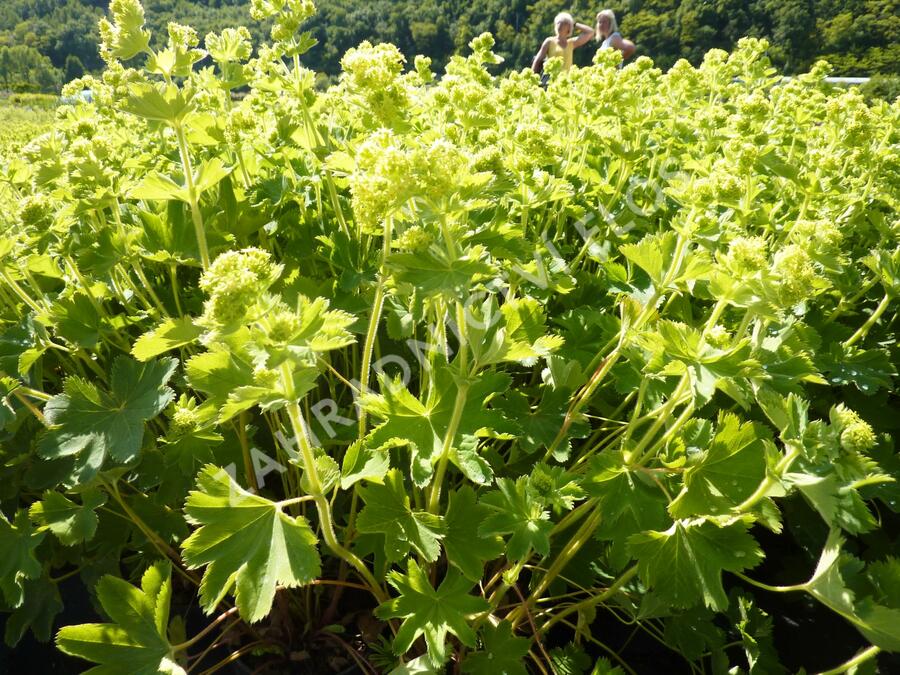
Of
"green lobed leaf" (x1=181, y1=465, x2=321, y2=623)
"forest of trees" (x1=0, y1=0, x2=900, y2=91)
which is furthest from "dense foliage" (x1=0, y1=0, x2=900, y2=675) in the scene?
"forest of trees" (x1=0, y1=0, x2=900, y2=91)

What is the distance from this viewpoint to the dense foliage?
1.25m

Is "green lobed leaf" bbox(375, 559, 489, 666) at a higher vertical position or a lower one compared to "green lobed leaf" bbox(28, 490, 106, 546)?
lower

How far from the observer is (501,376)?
57.8 inches

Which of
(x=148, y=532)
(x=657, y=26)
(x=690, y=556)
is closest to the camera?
(x=690, y=556)

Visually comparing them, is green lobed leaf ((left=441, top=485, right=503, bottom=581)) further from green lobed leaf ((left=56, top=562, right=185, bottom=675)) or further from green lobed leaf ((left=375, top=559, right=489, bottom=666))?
green lobed leaf ((left=56, top=562, right=185, bottom=675))

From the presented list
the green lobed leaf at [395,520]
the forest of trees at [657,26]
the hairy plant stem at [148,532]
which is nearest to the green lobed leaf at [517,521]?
the green lobed leaf at [395,520]

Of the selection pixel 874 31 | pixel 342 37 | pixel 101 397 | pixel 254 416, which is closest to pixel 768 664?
pixel 254 416

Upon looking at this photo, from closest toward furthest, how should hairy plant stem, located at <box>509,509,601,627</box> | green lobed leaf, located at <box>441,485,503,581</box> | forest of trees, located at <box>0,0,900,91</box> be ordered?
green lobed leaf, located at <box>441,485,503,581</box> < hairy plant stem, located at <box>509,509,601,627</box> < forest of trees, located at <box>0,0,900,91</box>

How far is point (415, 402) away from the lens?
4.71ft

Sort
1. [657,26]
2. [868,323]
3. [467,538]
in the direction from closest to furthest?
1. [467,538]
2. [868,323]
3. [657,26]

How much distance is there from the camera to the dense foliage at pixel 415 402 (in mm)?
1246

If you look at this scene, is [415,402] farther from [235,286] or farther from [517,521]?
[235,286]

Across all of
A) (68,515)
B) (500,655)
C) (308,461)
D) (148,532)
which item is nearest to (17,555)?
(68,515)

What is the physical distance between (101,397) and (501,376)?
3.78 feet
